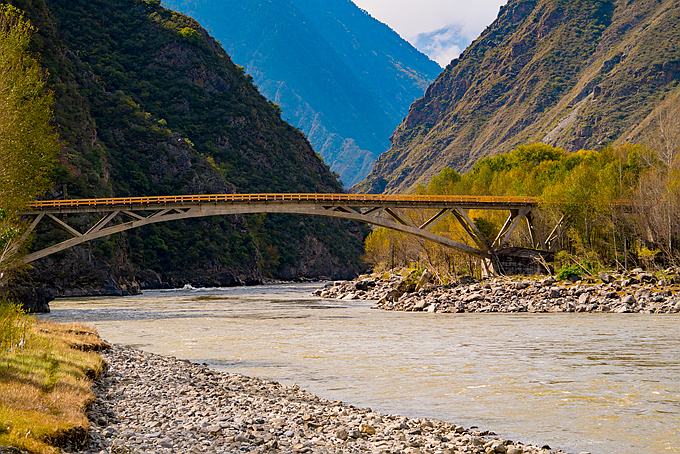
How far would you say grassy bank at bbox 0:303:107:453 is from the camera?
8.38 m

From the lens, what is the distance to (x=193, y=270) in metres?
108

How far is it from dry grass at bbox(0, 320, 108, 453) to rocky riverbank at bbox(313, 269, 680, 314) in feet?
106

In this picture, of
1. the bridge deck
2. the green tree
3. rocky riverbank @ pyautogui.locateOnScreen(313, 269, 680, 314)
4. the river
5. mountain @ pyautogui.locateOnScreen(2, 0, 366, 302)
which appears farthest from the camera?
mountain @ pyautogui.locateOnScreen(2, 0, 366, 302)

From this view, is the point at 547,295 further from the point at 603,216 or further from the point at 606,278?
the point at 603,216

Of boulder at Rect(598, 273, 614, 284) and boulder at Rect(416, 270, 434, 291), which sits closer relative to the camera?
boulder at Rect(598, 273, 614, 284)

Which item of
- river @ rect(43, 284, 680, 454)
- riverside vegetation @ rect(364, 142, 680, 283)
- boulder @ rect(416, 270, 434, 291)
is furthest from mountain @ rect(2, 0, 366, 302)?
river @ rect(43, 284, 680, 454)

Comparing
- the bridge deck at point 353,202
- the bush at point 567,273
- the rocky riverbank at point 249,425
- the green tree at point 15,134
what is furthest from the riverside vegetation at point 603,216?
the green tree at point 15,134

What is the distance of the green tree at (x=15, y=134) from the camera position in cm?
1631

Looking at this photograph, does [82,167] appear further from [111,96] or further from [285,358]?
[285,358]

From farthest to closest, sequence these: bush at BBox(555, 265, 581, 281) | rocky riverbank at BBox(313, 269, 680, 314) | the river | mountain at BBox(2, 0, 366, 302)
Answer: mountain at BBox(2, 0, 366, 302) < bush at BBox(555, 265, 581, 281) < rocky riverbank at BBox(313, 269, 680, 314) < the river

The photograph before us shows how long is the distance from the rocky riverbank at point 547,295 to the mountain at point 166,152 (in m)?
47.4

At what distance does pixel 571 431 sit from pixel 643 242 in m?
45.7

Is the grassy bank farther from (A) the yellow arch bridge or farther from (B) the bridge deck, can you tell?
(B) the bridge deck

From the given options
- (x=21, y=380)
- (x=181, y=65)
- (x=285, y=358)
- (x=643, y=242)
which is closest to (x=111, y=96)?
(x=181, y=65)
